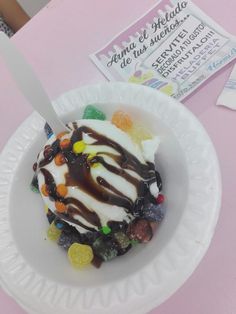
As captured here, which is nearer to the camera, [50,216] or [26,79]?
[26,79]

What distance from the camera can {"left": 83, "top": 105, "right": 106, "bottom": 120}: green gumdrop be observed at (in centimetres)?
75

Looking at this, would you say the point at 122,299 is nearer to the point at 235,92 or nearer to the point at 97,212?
the point at 97,212

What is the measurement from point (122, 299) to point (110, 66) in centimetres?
58

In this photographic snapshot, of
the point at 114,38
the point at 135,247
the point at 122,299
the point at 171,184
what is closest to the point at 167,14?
the point at 114,38

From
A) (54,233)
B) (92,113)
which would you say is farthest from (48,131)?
(54,233)

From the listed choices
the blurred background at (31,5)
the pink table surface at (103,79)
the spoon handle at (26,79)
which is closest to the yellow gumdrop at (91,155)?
the spoon handle at (26,79)

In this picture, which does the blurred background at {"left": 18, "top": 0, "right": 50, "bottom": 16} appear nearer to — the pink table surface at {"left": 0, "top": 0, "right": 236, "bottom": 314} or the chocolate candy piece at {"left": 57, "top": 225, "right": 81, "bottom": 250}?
the pink table surface at {"left": 0, "top": 0, "right": 236, "bottom": 314}

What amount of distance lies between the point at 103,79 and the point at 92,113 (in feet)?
0.80

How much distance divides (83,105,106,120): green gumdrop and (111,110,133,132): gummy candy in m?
0.03

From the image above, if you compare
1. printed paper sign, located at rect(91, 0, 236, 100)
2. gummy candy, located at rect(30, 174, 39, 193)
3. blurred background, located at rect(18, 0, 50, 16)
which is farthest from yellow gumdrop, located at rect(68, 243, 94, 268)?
blurred background, located at rect(18, 0, 50, 16)

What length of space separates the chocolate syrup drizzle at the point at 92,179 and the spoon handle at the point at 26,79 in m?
0.05

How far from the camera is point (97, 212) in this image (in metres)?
0.65

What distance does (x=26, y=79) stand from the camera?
632mm

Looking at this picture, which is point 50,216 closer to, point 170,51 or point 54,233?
point 54,233
